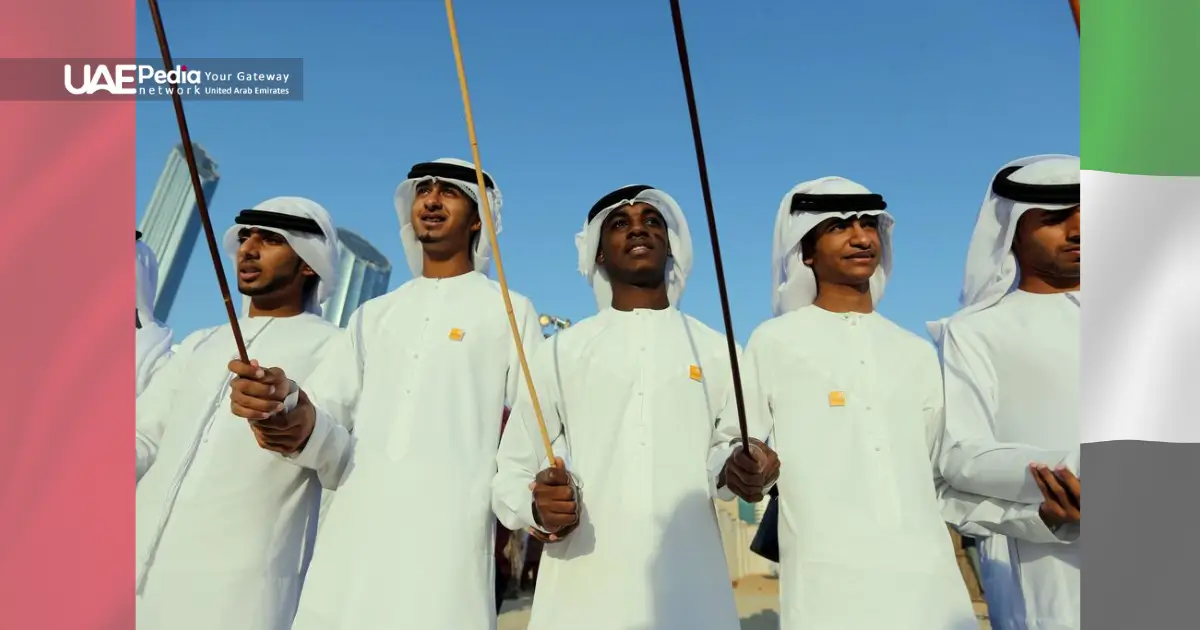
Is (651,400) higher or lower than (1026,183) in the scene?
lower

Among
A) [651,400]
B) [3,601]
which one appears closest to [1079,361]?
[651,400]

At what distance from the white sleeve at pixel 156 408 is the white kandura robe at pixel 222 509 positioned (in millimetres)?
11

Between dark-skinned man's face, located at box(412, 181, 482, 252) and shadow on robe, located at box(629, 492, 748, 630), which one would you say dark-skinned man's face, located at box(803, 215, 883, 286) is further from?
dark-skinned man's face, located at box(412, 181, 482, 252)

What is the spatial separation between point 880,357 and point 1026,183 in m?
0.81

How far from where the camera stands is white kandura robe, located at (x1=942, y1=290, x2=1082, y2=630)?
302 cm

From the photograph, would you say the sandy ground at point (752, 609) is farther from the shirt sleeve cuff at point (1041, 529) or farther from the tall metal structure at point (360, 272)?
the shirt sleeve cuff at point (1041, 529)

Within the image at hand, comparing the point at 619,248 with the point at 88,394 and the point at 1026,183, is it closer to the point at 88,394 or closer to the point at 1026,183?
the point at 1026,183

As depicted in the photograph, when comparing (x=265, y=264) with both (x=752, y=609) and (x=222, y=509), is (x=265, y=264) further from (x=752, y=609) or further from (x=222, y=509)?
(x=752, y=609)

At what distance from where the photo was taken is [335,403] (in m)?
3.54

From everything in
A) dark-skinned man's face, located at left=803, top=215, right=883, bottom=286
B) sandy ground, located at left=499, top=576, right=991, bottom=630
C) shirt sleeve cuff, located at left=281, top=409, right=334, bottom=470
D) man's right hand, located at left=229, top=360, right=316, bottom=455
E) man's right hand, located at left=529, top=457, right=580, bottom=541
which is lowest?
sandy ground, located at left=499, top=576, right=991, bottom=630

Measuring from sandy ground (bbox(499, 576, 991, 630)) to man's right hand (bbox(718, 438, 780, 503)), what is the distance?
4.95 m

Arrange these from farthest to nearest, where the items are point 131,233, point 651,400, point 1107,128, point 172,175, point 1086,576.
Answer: point 172,175, point 131,233, point 651,400, point 1107,128, point 1086,576

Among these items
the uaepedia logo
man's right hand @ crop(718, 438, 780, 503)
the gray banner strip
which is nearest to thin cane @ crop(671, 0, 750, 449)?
man's right hand @ crop(718, 438, 780, 503)

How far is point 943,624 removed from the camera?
9.87ft
